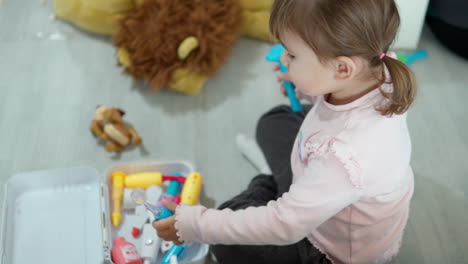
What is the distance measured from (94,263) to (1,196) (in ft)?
0.89

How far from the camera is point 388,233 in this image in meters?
0.78

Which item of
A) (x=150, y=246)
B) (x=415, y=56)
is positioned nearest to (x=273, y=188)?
(x=150, y=246)

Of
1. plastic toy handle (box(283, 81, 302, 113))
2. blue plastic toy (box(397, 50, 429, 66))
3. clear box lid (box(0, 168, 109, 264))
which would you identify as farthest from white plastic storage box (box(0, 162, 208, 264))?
blue plastic toy (box(397, 50, 429, 66))

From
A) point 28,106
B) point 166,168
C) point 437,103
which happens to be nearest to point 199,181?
point 166,168

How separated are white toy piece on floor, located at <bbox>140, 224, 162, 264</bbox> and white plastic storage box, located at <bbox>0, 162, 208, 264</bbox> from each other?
2cm

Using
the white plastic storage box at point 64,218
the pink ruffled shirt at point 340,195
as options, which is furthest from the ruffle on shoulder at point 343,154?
the white plastic storage box at point 64,218

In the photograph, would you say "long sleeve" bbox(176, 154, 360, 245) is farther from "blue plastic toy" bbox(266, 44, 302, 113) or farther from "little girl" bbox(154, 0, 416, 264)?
"blue plastic toy" bbox(266, 44, 302, 113)

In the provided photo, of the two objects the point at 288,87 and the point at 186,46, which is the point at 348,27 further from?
the point at 186,46

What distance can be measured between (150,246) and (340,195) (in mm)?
415

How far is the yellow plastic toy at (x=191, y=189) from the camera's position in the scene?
98 cm

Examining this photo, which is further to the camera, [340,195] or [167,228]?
[167,228]

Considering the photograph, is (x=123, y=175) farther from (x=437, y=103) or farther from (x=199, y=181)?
(x=437, y=103)

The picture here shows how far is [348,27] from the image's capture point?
1.94ft

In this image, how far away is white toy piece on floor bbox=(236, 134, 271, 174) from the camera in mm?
1089
